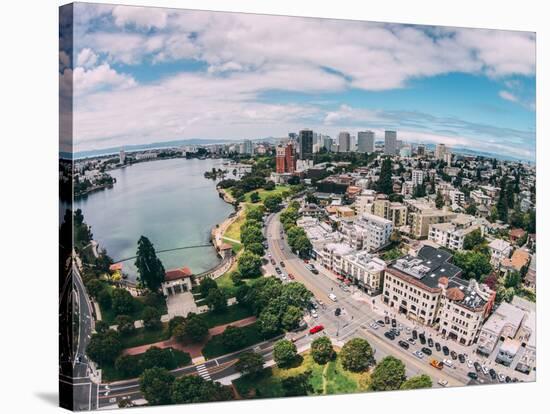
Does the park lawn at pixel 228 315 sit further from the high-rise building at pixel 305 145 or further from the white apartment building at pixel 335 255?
the high-rise building at pixel 305 145

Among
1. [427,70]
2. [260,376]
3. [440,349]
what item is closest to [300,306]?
[260,376]

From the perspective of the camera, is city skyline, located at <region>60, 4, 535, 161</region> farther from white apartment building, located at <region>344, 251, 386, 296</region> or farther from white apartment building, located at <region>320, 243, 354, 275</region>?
white apartment building, located at <region>344, 251, 386, 296</region>

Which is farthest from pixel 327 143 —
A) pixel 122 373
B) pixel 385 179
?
pixel 122 373

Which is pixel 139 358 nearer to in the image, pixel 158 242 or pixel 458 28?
pixel 158 242

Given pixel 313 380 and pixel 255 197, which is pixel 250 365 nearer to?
pixel 313 380

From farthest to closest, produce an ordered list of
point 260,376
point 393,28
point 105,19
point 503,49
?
point 503,49
point 393,28
point 260,376
point 105,19

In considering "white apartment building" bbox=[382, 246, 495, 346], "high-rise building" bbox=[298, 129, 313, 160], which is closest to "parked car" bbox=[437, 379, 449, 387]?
"white apartment building" bbox=[382, 246, 495, 346]
